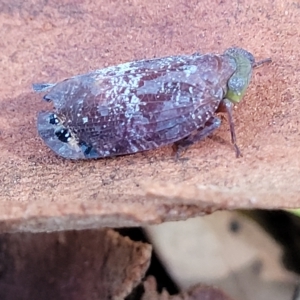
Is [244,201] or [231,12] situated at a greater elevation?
[231,12]

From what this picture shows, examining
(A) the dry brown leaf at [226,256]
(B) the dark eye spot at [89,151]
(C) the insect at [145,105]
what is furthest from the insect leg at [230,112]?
(A) the dry brown leaf at [226,256]

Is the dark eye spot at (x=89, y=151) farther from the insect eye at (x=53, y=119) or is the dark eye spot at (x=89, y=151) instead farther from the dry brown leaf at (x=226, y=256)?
the dry brown leaf at (x=226, y=256)

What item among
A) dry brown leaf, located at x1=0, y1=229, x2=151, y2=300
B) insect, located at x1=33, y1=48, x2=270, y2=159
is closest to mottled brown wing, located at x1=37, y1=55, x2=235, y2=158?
insect, located at x1=33, y1=48, x2=270, y2=159

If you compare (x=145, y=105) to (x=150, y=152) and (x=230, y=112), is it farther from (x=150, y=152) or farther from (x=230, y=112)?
(x=230, y=112)

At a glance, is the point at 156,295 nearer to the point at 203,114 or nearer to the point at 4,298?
the point at 4,298

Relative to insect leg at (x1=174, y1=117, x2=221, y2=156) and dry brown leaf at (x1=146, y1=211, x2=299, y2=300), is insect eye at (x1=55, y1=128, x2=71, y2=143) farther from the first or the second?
dry brown leaf at (x1=146, y1=211, x2=299, y2=300)

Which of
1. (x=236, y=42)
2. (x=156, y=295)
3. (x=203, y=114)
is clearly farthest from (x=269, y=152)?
(x=156, y=295)

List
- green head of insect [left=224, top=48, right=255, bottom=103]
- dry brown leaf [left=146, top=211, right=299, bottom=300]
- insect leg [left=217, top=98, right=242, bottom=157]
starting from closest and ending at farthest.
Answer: insect leg [left=217, top=98, right=242, bottom=157]
green head of insect [left=224, top=48, right=255, bottom=103]
dry brown leaf [left=146, top=211, right=299, bottom=300]
